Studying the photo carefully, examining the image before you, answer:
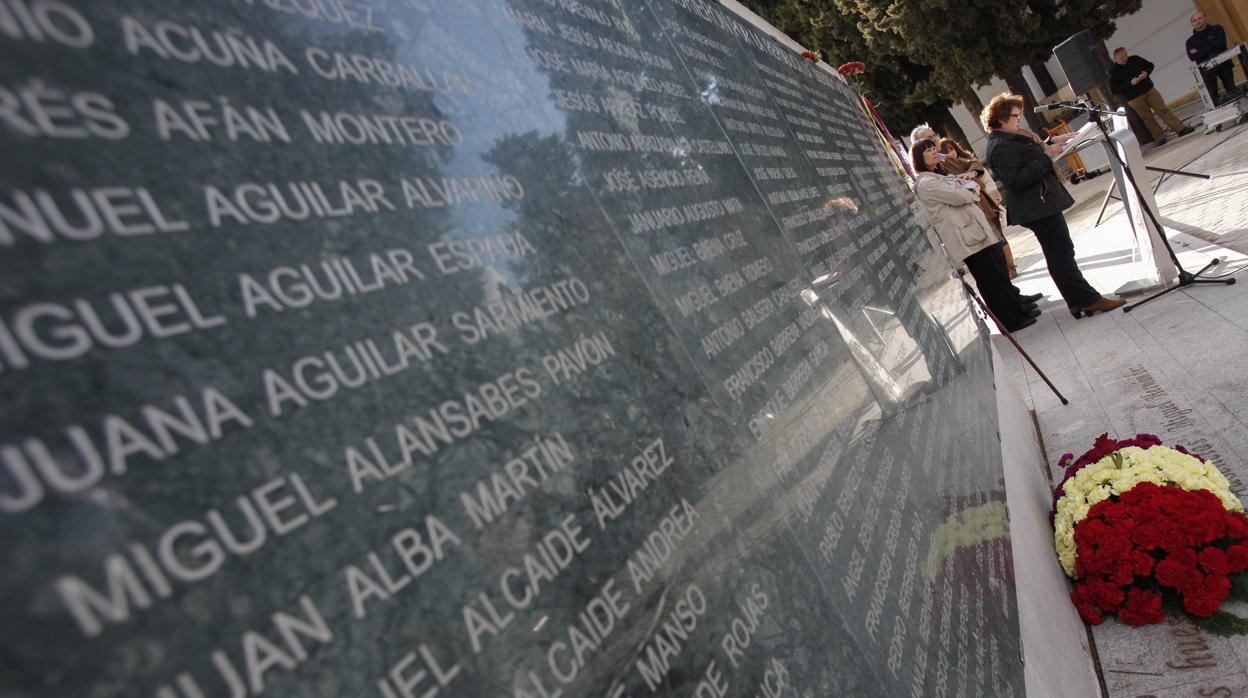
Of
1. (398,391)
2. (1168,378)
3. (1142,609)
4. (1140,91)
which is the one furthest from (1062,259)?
(1140,91)

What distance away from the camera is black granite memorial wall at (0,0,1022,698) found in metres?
0.60

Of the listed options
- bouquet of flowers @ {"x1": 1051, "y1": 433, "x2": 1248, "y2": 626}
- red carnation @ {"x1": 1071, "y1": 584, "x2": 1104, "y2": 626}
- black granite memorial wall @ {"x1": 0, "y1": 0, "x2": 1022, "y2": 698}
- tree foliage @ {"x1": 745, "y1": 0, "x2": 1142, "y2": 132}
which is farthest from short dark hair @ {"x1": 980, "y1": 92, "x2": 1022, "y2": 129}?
tree foliage @ {"x1": 745, "y1": 0, "x2": 1142, "y2": 132}

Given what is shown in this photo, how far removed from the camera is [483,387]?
0.95 metres

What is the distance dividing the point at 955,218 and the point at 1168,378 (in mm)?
2581

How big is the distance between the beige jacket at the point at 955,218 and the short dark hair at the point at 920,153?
0.63ft

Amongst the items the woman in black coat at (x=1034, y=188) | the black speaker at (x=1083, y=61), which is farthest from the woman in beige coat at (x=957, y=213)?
the black speaker at (x=1083, y=61)

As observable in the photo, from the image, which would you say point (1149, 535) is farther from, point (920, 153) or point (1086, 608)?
point (920, 153)

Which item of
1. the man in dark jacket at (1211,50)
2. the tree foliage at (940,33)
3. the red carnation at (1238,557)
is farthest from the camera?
the tree foliage at (940,33)

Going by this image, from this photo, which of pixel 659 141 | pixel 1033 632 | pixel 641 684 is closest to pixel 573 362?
pixel 641 684

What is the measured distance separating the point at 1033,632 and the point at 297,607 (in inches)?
95.7

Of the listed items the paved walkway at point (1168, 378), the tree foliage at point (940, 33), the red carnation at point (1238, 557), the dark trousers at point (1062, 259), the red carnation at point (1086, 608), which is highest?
the tree foliage at point (940, 33)

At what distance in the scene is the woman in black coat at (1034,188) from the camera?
19.3 feet

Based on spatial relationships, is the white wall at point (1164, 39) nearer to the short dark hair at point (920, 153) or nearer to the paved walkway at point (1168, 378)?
the paved walkway at point (1168, 378)

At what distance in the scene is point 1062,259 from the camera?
6.25 m
